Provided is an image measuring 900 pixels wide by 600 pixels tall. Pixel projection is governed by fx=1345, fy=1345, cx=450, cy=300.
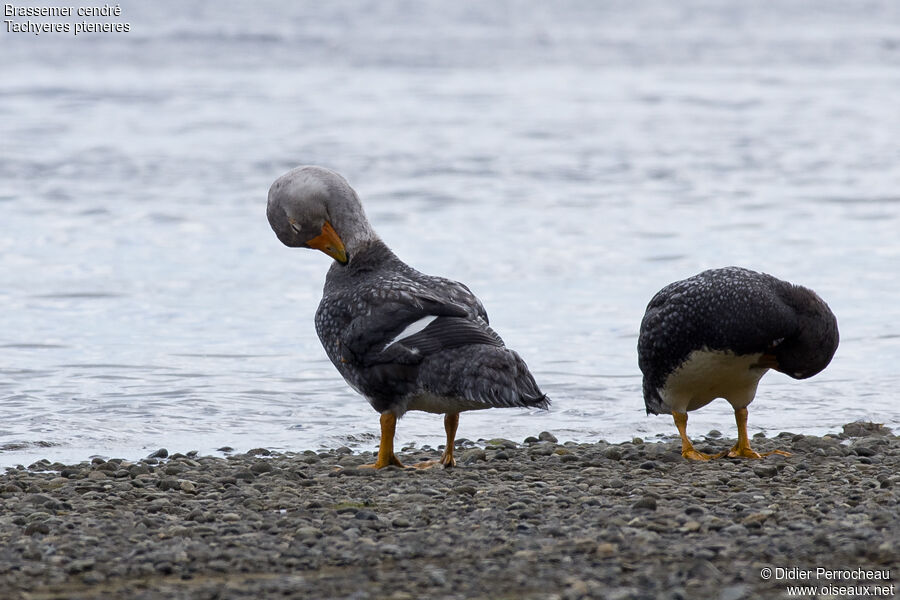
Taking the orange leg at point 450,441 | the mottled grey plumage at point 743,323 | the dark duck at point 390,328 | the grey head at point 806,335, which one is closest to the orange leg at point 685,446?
the mottled grey plumage at point 743,323

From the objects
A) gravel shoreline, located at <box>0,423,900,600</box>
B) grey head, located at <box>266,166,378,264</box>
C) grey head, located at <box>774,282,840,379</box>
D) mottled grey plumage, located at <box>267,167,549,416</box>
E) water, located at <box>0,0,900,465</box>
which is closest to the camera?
gravel shoreline, located at <box>0,423,900,600</box>

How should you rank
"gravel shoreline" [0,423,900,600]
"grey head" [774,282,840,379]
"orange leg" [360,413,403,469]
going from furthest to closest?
"orange leg" [360,413,403,469]
"grey head" [774,282,840,379]
"gravel shoreline" [0,423,900,600]

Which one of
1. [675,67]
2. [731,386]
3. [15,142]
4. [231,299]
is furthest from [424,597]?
[675,67]

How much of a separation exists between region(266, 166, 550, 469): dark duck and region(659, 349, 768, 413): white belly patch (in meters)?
0.90

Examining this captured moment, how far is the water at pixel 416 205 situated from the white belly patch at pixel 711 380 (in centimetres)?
121

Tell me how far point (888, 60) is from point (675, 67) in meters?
5.71

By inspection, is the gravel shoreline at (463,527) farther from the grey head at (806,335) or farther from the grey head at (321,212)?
the grey head at (321,212)

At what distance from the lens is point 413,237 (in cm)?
1541

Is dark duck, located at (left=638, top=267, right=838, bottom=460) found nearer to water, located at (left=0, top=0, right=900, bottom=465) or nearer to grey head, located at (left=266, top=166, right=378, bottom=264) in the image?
water, located at (left=0, top=0, right=900, bottom=465)

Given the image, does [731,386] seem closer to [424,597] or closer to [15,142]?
[424,597]

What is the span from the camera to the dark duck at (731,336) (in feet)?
22.2

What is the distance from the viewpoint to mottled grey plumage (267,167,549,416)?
6551 mm

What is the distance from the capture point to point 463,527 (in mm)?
5387

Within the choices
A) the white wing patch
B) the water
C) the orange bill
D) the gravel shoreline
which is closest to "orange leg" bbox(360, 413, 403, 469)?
the gravel shoreline
